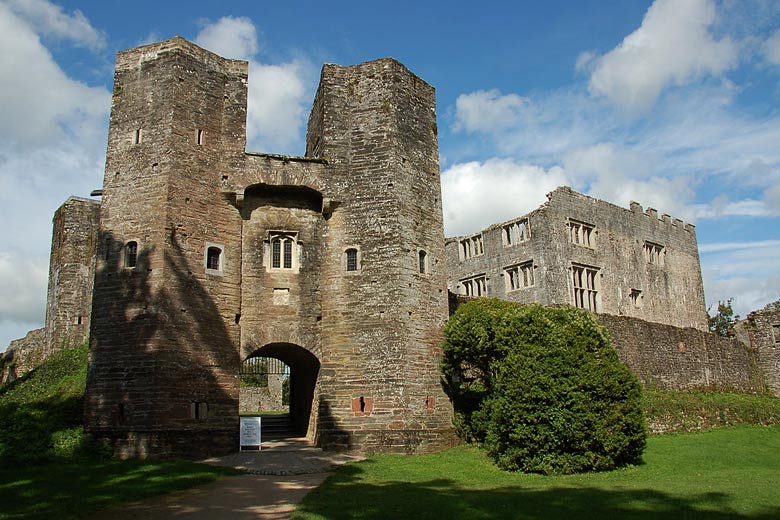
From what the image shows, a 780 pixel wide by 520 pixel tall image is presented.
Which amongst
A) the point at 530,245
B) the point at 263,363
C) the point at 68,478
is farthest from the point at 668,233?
the point at 68,478

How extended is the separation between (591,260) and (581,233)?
177 centimetres

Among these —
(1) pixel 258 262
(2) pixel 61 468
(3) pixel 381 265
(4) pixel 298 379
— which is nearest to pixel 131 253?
(1) pixel 258 262

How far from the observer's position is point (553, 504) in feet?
41.2

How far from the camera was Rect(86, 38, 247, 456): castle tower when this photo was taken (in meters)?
19.3

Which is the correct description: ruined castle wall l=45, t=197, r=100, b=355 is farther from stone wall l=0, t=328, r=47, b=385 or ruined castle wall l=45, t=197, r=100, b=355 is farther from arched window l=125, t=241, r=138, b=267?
arched window l=125, t=241, r=138, b=267

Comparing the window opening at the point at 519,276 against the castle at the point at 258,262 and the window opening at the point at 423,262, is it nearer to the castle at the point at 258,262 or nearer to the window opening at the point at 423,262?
the castle at the point at 258,262

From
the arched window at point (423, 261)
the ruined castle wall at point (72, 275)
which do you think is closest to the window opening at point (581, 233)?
the arched window at point (423, 261)

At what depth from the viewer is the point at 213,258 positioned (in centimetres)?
2153

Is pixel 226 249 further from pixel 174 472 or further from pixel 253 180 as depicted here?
pixel 174 472

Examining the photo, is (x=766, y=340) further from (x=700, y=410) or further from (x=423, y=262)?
(x=423, y=262)

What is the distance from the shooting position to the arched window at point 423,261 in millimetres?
22953

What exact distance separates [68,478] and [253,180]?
10793 millimetres

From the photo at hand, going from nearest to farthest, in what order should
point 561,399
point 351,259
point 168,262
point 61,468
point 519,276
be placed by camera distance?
1. point 61,468
2. point 561,399
3. point 168,262
4. point 351,259
5. point 519,276

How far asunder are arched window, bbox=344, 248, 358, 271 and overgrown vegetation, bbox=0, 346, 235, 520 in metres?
8.03
